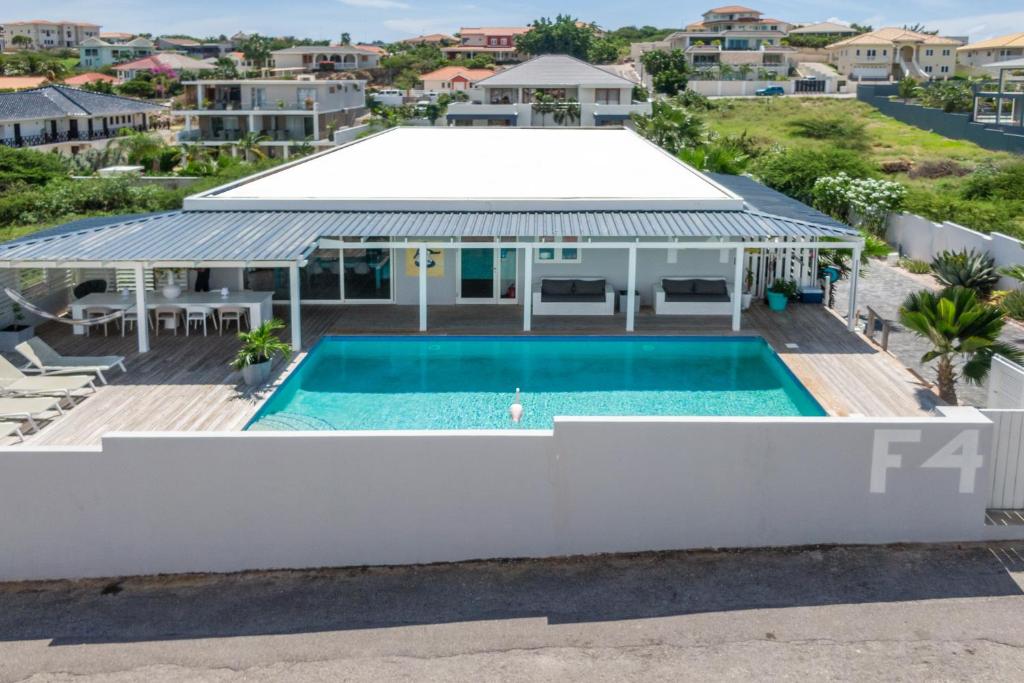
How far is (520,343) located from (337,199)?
5.22 m

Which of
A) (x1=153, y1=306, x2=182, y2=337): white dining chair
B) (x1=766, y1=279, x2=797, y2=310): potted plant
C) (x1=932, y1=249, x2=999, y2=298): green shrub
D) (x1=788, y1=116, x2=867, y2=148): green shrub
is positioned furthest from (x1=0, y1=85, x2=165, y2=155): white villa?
(x1=932, y1=249, x2=999, y2=298): green shrub

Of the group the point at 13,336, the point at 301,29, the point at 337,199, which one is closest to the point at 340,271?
the point at 337,199

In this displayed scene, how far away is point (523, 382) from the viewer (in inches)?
645

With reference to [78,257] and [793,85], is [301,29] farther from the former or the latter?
[78,257]

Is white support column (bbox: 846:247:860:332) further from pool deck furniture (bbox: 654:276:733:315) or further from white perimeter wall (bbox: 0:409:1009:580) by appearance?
white perimeter wall (bbox: 0:409:1009:580)

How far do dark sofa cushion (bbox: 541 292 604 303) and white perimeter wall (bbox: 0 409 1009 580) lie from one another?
10.1 meters

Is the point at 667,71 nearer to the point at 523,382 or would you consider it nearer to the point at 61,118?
the point at 61,118

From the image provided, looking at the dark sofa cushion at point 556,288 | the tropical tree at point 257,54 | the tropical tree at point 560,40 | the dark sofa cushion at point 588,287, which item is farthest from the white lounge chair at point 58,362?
the tropical tree at point 257,54

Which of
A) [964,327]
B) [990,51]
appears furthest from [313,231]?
[990,51]

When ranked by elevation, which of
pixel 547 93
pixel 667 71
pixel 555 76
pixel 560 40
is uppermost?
pixel 560 40

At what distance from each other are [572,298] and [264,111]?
4693cm

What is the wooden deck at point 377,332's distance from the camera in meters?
13.7

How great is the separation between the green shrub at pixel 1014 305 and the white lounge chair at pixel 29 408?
1723cm

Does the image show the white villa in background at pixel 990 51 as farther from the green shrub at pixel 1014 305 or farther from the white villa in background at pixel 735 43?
the green shrub at pixel 1014 305
